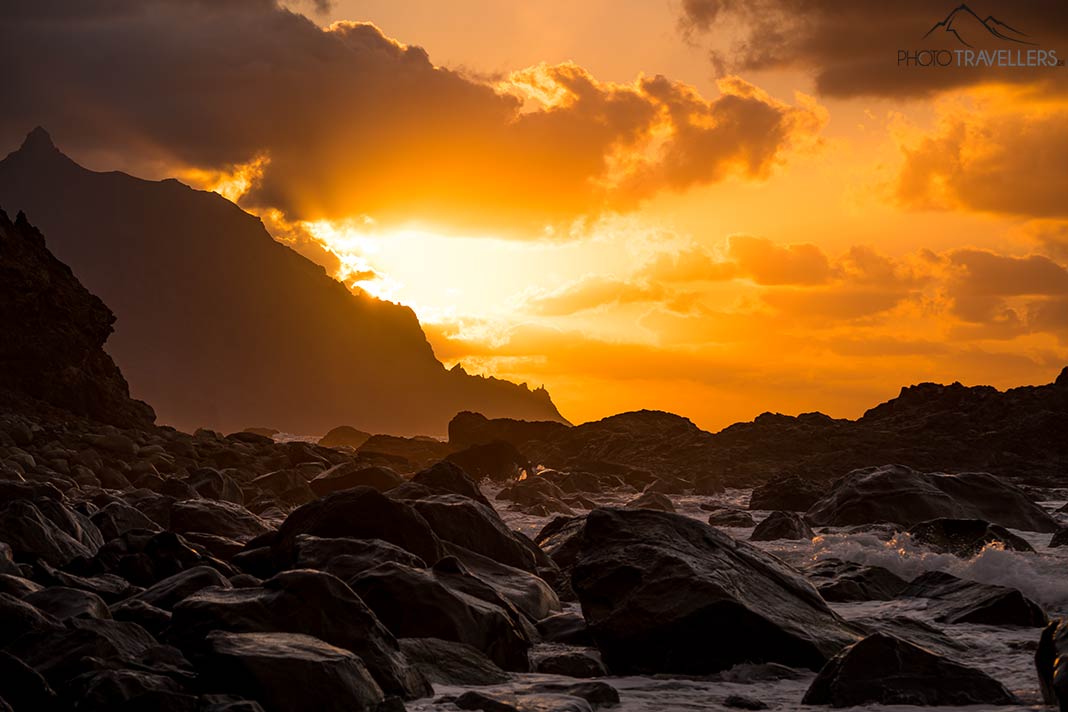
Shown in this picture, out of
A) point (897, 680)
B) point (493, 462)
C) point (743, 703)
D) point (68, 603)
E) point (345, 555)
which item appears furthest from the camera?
point (493, 462)

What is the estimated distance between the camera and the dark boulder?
24594 millimetres

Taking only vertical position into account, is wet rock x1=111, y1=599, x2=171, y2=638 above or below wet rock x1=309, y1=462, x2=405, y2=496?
below

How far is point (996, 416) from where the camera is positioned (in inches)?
1542

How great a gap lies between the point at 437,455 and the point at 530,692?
124ft

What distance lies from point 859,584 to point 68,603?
8.90 metres

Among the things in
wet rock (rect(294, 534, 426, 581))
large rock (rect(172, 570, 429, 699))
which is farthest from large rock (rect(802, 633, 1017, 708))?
wet rock (rect(294, 534, 426, 581))

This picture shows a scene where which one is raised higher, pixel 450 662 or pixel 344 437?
pixel 344 437

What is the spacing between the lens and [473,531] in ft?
40.5

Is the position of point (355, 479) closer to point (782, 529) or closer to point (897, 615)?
point (782, 529)

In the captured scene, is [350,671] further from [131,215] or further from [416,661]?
[131,215]

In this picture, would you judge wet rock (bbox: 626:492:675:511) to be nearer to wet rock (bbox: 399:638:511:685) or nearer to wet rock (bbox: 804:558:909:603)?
wet rock (bbox: 804:558:909:603)

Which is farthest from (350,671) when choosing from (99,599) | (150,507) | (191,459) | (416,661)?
(191,459)

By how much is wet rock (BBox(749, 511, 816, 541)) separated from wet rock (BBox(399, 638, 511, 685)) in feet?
34.4

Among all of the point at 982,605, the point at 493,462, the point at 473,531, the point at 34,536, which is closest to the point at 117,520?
the point at 34,536
